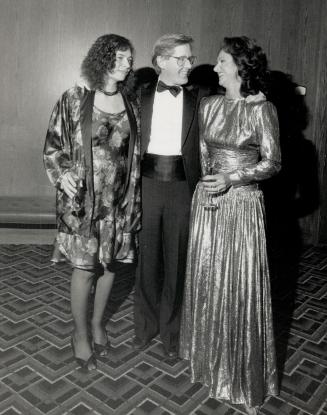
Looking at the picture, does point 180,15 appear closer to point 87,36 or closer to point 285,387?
point 87,36

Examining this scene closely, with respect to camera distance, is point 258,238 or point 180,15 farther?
point 180,15

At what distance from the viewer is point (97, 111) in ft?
7.87

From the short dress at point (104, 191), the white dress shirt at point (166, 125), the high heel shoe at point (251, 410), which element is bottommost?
the high heel shoe at point (251, 410)

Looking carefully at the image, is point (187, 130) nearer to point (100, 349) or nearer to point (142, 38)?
point (100, 349)

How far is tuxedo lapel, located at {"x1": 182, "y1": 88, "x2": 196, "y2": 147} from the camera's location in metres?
2.55

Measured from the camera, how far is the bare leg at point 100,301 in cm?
276

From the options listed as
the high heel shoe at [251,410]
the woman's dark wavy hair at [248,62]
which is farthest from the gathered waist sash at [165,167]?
the high heel shoe at [251,410]

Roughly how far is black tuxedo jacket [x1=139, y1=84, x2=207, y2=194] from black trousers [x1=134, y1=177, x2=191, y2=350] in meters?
0.10

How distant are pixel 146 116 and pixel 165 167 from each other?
1.02ft

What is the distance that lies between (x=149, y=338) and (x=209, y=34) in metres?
3.63

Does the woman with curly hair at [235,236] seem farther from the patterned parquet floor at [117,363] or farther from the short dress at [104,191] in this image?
the short dress at [104,191]

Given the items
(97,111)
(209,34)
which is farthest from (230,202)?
(209,34)

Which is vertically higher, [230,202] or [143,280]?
[230,202]

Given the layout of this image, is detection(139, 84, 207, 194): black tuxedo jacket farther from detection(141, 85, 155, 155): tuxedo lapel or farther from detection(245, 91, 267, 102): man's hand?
detection(245, 91, 267, 102): man's hand
